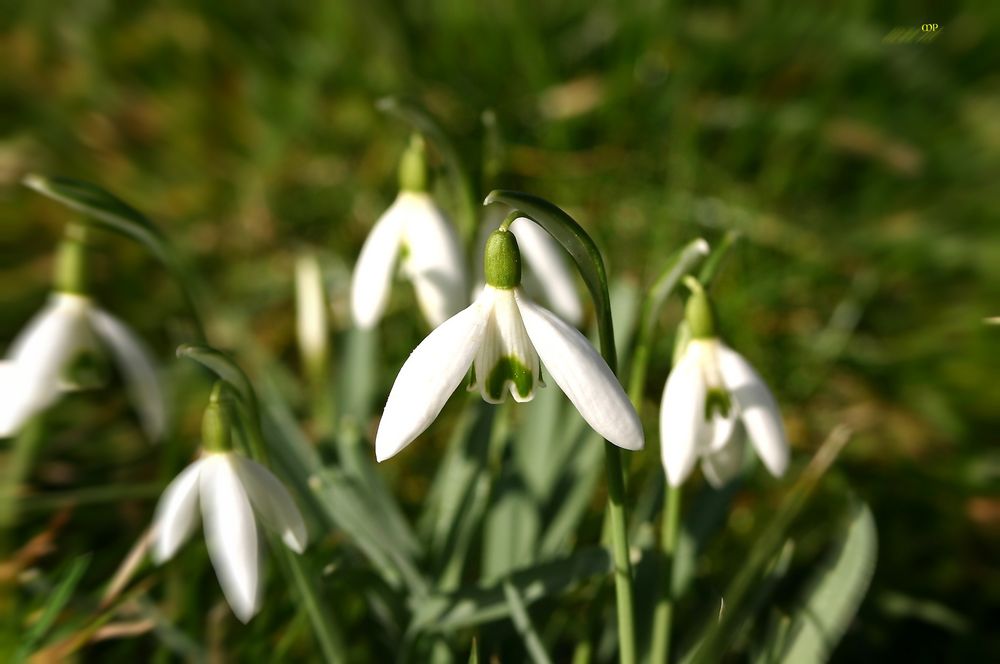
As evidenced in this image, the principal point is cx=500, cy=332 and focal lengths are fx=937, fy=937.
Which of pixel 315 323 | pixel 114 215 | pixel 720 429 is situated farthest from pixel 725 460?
pixel 315 323

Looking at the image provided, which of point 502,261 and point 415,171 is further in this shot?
point 415,171

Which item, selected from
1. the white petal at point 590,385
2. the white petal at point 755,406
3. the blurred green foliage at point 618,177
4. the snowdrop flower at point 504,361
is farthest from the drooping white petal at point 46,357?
the white petal at point 755,406

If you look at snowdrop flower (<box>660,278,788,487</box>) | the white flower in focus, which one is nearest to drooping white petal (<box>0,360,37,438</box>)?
the white flower in focus

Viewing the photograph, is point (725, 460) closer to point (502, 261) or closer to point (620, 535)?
point (620, 535)

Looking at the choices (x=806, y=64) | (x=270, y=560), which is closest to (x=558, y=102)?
(x=806, y=64)

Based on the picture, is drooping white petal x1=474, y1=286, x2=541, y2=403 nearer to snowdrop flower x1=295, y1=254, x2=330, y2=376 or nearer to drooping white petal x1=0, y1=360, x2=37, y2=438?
drooping white petal x1=0, y1=360, x2=37, y2=438

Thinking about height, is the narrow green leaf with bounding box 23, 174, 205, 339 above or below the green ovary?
above
